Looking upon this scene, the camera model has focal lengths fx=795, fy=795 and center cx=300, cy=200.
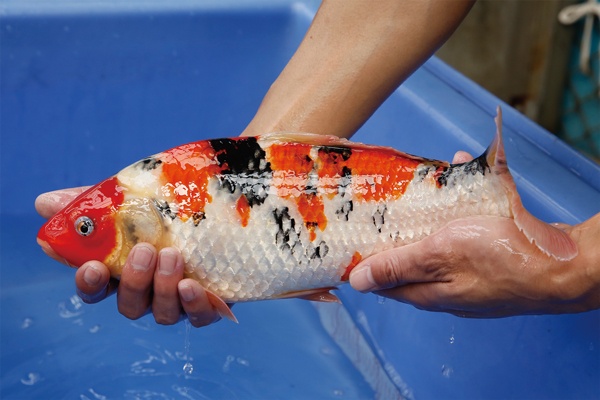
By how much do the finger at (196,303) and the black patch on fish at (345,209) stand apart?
18 cm

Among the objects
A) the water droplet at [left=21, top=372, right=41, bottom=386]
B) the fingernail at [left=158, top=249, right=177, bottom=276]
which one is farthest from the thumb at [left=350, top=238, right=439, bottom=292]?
the water droplet at [left=21, top=372, right=41, bottom=386]

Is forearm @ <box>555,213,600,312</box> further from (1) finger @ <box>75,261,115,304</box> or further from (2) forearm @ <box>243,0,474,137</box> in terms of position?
(1) finger @ <box>75,261,115,304</box>

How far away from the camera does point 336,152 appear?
92 cm

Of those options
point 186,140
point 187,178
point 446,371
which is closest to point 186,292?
point 187,178

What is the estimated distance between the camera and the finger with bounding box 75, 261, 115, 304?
90 centimetres

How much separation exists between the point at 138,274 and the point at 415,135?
0.74m

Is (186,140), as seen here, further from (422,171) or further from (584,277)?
(584,277)

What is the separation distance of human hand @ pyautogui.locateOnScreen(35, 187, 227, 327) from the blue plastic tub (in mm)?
504

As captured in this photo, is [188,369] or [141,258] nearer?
[141,258]

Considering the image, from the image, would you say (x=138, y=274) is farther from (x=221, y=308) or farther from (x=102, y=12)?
(x=102, y=12)

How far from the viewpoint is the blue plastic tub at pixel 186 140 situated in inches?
52.2

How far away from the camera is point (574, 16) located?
8.05 ft

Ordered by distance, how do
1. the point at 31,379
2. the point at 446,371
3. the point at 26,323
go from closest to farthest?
the point at 446,371 → the point at 31,379 → the point at 26,323

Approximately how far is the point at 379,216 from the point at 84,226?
335 millimetres
